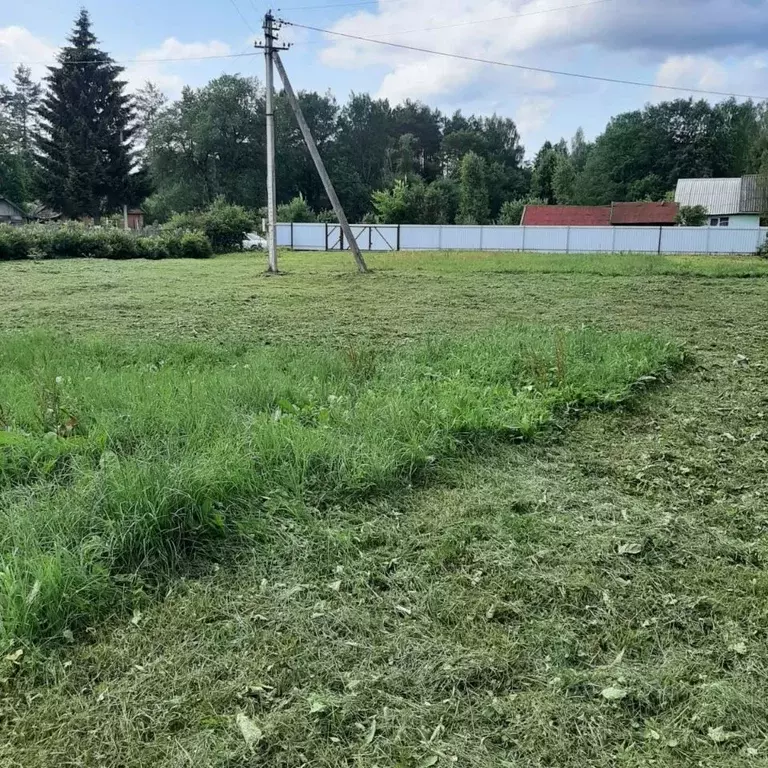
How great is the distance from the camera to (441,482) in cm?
353

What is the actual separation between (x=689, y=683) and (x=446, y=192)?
47.1m

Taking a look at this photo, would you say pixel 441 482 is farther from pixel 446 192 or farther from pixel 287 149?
pixel 287 149

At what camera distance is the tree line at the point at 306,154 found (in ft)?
125

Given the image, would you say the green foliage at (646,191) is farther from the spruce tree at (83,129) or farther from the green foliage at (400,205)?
the spruce tree at (83,129)

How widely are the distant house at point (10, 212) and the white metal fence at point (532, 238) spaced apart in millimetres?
20944

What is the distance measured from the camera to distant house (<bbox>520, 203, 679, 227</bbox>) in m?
35.8

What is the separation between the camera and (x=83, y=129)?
124 ft

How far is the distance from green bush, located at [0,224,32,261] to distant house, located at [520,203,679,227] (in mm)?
24634

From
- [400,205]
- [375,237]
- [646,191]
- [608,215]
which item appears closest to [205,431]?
[375,237]

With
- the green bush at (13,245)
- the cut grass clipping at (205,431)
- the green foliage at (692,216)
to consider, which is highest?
the green foliage at (692,216)

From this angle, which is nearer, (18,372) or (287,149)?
(18,372)

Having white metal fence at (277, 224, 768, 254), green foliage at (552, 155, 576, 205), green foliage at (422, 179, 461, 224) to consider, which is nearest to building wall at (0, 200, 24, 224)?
white metal fence at (277, 224, 768, 254)

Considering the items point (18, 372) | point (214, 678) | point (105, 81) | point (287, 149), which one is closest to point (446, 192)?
point (287, 149)

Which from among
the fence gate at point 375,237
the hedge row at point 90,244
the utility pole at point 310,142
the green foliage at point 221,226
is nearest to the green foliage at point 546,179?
the fence gate at point 375,237
